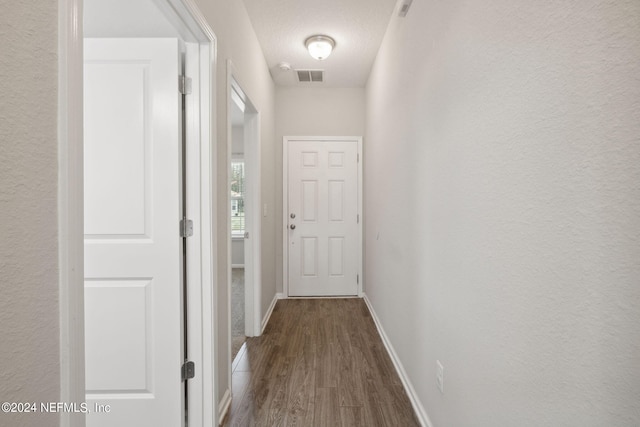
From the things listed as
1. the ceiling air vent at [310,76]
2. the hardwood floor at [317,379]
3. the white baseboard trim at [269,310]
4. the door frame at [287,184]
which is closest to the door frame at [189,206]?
the hardwood floor at [317,379]

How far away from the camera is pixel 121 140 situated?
146cm

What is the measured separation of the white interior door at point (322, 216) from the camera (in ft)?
12.0

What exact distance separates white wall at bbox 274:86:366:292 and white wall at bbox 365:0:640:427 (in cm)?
206

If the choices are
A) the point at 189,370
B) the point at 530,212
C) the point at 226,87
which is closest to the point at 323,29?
the point at 226,87

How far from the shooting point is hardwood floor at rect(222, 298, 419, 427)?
164cm

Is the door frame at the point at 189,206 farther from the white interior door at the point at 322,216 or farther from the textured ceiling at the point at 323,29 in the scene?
the white interior door at the point at 322,216

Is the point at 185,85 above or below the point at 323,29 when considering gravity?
below

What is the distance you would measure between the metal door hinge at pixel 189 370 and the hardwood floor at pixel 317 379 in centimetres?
37

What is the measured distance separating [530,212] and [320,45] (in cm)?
238

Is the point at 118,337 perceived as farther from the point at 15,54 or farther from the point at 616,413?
the point at 616,413

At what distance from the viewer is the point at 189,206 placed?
4.86 feet

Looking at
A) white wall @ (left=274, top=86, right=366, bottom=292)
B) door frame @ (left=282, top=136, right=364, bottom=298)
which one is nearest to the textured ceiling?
white wall @ (left=274, top=86, right=366, bottom=292)

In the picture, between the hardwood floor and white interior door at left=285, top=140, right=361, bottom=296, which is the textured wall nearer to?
the hardwood floor

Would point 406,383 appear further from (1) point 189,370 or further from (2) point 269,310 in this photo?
(2) point 269,310
